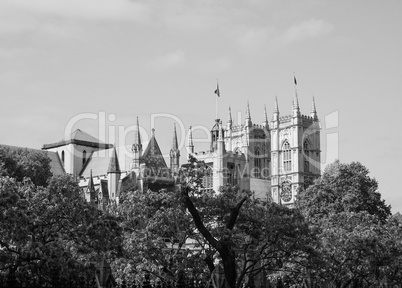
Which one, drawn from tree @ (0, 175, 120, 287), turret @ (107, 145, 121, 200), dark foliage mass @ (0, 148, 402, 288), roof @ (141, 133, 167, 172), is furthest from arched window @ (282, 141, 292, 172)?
tree @ (0, 175, 120, 287)

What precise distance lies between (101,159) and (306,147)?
38.0 m

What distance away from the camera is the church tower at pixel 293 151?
137 m

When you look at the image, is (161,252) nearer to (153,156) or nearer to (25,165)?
(25,165)

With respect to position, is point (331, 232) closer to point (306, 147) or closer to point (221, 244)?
point (221, 244)

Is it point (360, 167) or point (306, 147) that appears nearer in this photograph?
point (360, 167)

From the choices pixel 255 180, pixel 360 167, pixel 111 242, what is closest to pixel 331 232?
pixel 111 242

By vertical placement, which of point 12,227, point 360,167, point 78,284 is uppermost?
point 360,167

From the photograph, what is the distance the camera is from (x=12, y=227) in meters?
28.8

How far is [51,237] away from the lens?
3078cm

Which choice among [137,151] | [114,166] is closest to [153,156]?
[137,151]

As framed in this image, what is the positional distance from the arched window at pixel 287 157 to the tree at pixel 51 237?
10826cm

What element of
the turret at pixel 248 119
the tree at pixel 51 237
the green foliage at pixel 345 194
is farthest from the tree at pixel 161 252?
the turret at pixel 248 119

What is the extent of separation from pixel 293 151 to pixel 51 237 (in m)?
110

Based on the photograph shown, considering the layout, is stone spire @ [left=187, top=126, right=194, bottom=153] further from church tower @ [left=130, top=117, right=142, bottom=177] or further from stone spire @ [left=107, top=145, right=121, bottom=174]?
stone spire @ [left=107, top=145, right=121, bottom=174]
